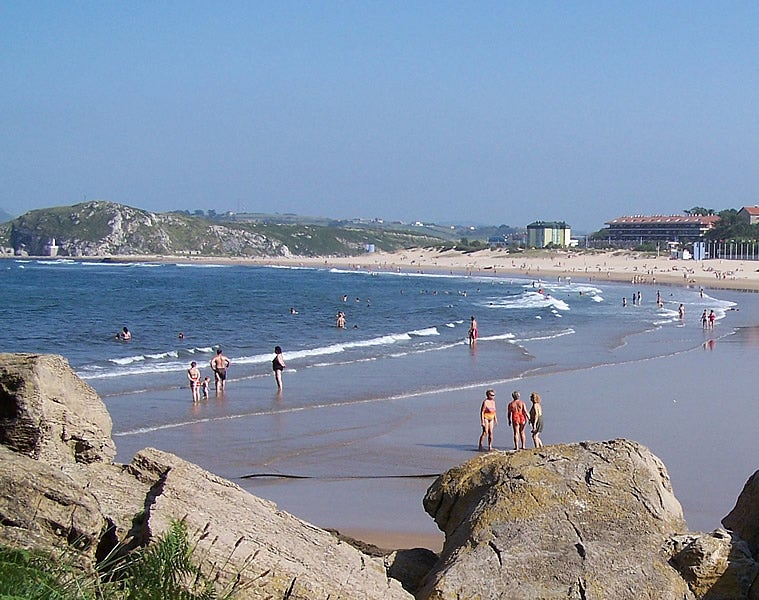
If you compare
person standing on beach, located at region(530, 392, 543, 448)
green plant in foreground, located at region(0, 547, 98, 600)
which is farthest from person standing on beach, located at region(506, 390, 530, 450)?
green plant in foreground, located at region(0, 547, 98, 600)

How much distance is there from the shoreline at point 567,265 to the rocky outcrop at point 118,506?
73.2 metres

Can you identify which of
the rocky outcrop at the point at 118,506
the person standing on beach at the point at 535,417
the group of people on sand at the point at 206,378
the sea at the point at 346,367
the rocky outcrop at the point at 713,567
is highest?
the rocky outcrop at the point at 118,506

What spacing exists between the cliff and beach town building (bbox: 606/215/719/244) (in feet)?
535

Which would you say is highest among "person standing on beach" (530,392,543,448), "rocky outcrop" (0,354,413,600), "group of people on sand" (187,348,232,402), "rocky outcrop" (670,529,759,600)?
"rocky outcrop" (0,354,413,600)

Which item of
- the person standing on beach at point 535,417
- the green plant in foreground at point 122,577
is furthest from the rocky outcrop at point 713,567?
the person standing on beach at point 535,417

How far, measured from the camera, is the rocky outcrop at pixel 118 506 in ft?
14.1

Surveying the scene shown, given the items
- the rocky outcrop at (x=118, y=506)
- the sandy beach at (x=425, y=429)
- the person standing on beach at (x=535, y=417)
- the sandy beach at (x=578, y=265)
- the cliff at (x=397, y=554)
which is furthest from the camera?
the sandy beach at (x=578, y=265)

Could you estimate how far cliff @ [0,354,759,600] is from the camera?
442cm

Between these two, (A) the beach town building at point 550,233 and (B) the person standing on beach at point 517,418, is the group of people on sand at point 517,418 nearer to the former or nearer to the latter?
(B) the person standing on beach at point 517,418

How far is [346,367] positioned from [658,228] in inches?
6006

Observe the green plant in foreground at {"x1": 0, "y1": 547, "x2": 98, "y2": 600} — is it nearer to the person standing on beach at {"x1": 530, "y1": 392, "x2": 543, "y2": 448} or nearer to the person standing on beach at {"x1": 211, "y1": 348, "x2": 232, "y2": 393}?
the person standing on beach at {"x1": 530, "y1": 392, "x2": 543, "y2": 448}

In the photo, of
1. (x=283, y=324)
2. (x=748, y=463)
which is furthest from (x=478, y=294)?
(x=748, y=463)

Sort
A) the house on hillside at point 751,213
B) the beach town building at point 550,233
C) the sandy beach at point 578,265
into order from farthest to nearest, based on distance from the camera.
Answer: the beach town building at point 550,233 → the house on hillside at point 751,213 → the sandy beach at point 578,265

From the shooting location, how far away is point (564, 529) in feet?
17.4
